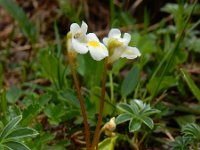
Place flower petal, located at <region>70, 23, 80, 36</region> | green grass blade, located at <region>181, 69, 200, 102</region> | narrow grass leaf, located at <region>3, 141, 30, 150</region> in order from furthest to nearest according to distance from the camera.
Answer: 1. green grass blade, located at <region>181, 69, 200, 102</region>
2. flower petal, located at <region>70, 23, 80, 36</region>
3. narrow grass leaf, located at <region>3, 141, 30, 150</region>

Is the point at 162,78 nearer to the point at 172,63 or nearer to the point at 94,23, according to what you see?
the point at 172,63

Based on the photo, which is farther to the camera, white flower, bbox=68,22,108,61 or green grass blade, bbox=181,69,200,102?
green grass blade, bbox=181,69,200,102

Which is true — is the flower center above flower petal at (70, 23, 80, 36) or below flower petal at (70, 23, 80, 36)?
below

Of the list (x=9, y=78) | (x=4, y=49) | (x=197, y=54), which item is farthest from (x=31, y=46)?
(x=197, y=54)

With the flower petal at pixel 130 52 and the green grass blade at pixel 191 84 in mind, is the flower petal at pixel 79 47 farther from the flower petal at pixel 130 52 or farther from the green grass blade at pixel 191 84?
the green grass blade at pixel 191 84

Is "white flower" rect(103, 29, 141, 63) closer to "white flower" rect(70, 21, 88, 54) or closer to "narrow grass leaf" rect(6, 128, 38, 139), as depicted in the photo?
"white flower" rect(70, 21, 88, 54)

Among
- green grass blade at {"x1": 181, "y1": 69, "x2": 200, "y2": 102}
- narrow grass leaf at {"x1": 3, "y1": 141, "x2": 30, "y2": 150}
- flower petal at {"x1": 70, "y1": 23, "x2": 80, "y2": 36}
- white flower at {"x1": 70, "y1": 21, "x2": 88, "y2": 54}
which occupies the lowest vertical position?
green grass blade at {"x1": 181, "y1": 69, "x2": 200, "y2": 102}

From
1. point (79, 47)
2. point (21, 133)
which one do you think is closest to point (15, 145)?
point (21, 133)

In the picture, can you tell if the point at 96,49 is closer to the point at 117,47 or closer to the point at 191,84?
the point at 117,47

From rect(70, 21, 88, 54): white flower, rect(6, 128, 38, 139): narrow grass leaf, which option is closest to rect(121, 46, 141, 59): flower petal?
rect(70, 21, 88, 54): white flower
